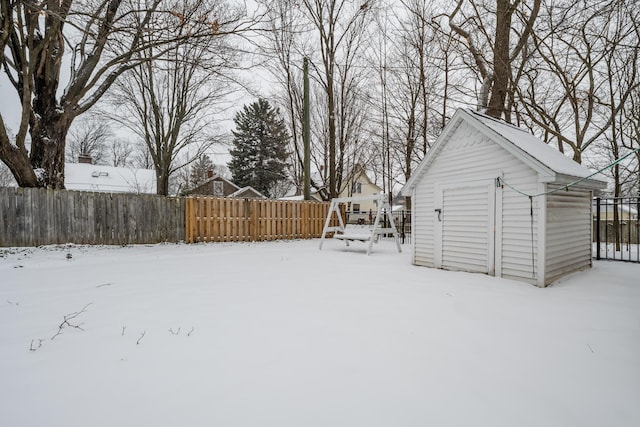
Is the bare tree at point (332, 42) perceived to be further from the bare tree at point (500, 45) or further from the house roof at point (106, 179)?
the house roof at point (106, 179)

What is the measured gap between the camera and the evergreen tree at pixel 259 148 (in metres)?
27.8

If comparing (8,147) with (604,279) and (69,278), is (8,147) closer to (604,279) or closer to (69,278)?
(69,278)

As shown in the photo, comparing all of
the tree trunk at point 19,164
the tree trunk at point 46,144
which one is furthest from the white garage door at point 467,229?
the tree trunk at point 46,144

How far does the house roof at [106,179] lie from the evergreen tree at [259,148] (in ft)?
23.9

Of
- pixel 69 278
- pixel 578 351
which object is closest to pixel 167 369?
pixel 578 351

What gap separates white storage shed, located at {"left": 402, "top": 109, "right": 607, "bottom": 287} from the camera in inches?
186

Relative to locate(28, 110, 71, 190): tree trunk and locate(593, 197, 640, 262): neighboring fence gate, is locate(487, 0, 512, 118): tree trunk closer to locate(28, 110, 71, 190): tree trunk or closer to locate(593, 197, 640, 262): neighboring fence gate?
locate(593, 197, 640, 262): neighboring fence gate

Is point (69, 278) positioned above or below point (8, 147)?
below

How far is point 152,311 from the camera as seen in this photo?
333 centimetres

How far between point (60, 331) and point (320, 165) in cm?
1515

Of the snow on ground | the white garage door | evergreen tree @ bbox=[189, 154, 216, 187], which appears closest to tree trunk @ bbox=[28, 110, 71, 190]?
the snow on ground

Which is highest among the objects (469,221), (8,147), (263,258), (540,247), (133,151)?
(133,151)

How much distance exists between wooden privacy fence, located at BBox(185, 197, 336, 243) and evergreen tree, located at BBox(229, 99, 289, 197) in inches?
623

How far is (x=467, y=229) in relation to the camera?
562 centimetres
